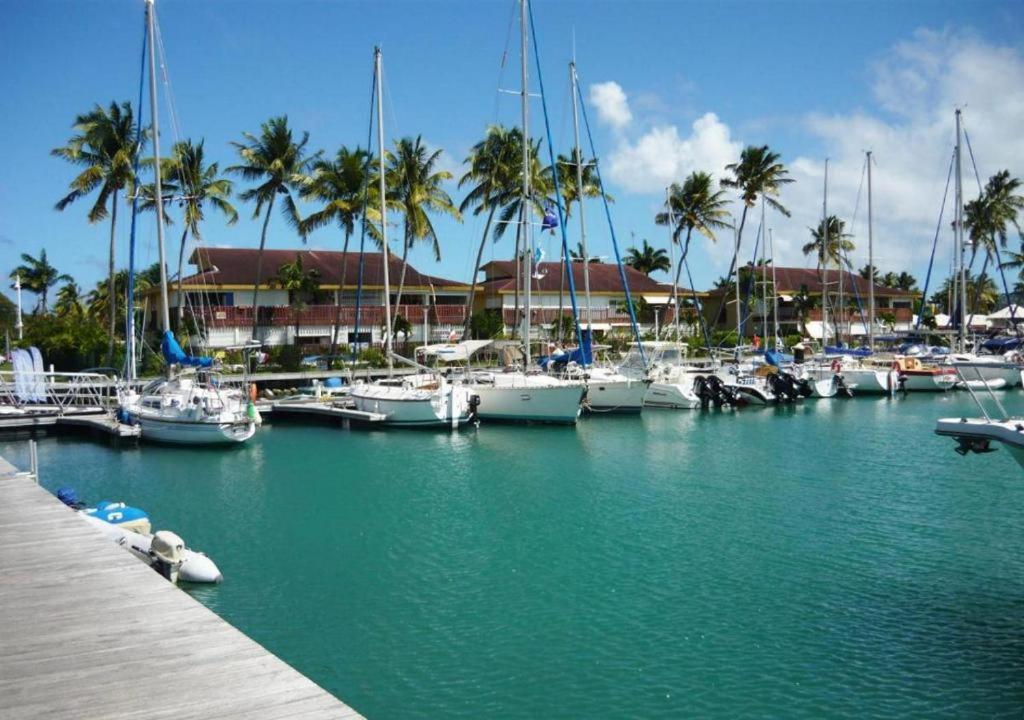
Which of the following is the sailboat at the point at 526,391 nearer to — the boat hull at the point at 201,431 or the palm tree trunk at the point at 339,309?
the boat hull at the point at 201,431

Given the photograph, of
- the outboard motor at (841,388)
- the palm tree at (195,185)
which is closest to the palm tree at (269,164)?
the palm tree at (195,185)

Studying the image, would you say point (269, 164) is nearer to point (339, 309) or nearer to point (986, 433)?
point (339, 309)

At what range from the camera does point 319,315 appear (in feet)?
183

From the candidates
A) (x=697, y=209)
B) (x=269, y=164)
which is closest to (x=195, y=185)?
(x=269, y=164)

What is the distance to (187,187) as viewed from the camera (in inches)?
1969

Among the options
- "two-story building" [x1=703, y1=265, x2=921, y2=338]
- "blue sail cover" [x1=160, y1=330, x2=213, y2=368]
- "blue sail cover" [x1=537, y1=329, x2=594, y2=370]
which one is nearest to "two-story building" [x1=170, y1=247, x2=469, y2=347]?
"blue sail cover" [x1=537, y1=329, x2=594, y2=370]

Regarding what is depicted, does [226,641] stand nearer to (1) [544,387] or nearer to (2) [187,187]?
(1) [544,387]

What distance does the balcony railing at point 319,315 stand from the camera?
52531mm

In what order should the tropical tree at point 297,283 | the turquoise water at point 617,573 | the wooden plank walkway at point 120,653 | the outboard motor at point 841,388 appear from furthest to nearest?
the tropical tree at point 297,283 < the outboard motor at point 841,388 < the turquoise water at point 617,573 < the wooden plank walkway at point 120,653

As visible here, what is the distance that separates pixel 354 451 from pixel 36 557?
64.3 feet

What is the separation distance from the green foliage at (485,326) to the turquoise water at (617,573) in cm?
3022

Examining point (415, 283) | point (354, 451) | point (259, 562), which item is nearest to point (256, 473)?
point (354, 451)

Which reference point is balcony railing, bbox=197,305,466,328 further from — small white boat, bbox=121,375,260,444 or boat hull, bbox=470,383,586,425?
small white boat, bbox=121,375,260,444

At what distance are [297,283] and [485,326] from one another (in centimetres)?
1356
